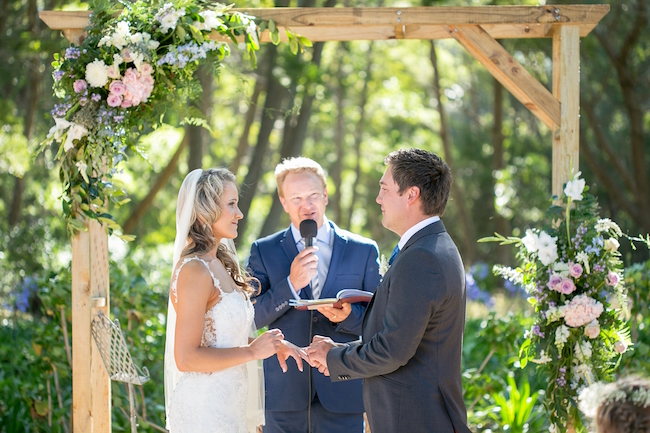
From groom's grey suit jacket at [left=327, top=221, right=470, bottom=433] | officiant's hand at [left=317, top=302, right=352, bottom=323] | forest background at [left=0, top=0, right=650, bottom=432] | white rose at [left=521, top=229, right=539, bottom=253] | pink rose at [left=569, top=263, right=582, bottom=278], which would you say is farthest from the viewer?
forest background at [left=0, top=0, right=650, bottom=432]

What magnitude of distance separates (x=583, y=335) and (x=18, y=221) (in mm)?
10001

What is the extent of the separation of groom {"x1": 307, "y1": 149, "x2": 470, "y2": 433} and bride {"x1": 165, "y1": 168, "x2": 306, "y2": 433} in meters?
0.47

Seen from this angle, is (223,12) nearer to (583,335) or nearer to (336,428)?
(336,428)

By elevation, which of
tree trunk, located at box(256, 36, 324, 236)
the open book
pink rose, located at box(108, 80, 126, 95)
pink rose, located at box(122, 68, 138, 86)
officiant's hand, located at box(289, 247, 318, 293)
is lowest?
the open book

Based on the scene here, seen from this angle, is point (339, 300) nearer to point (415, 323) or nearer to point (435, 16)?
point (415, 323)

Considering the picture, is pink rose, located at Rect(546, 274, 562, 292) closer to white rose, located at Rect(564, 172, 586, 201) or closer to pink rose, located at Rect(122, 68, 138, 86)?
white rose, located at Rect(564, 172, 586, 201)

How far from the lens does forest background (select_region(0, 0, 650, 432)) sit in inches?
199

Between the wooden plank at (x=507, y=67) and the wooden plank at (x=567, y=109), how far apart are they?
6 centimetres

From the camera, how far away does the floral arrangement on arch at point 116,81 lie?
11.6ft

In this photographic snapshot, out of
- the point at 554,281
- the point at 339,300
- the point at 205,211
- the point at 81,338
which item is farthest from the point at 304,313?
the point at 554,281

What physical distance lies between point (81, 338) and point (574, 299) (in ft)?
9.05

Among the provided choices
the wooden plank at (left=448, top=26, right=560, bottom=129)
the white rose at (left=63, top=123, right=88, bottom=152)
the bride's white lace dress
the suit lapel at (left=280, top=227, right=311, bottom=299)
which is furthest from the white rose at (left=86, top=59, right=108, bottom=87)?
the wooden plank at (left=448, top=26, right=560, bottom=129)

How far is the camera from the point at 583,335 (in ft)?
12.5

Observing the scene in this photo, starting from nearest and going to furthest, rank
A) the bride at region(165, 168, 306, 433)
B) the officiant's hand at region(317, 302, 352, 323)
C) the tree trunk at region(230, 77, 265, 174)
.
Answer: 1. the bride at region(165, 168, 306, 433)
2. the officiant's hand at region(317, 302, 352, 323)
3. the tree trunk at region(230, 77, 265, 174)
